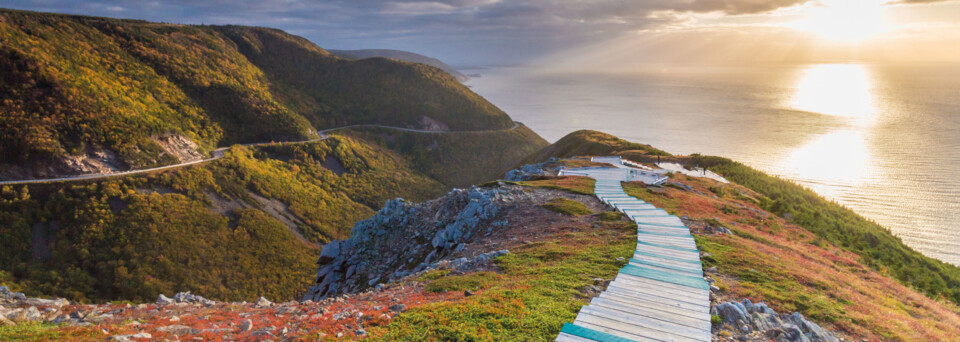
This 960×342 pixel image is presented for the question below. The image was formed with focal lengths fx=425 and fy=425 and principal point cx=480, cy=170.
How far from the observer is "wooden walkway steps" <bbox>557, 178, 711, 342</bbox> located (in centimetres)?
1029

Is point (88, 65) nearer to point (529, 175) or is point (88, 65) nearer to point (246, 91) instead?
point (246, 91)

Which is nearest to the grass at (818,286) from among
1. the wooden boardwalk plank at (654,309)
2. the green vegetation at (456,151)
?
the wooden boardwalk plank at (654,309)

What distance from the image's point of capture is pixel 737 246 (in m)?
18.2

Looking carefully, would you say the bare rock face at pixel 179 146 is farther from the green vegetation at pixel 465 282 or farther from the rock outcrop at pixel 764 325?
the rock outcrop at pixel 764 325

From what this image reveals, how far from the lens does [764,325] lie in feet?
36.4

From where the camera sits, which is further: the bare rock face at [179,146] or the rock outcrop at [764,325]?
the bare rock face at [179,146]

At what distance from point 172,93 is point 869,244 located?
110312 millimetres

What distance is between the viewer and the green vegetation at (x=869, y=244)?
22.0 meters

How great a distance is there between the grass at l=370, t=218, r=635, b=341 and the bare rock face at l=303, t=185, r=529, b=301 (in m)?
7.64

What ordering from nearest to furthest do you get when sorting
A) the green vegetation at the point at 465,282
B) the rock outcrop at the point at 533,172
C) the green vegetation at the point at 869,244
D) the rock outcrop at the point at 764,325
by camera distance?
1. the rock outcrop at the point at 764,325
2. the green vegetation at the point at 465,282
3. the green vegetation at the point at 869,244
4. the rock outcrop at the point at 533,172

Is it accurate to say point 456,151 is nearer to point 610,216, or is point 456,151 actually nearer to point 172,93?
point 172,93

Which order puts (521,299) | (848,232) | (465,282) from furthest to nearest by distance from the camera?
1. (848,232)
2. (465,282)
3. (521,299)

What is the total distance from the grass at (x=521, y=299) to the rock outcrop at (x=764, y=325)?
3792mm

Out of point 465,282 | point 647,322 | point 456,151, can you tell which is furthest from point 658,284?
point 456,151
